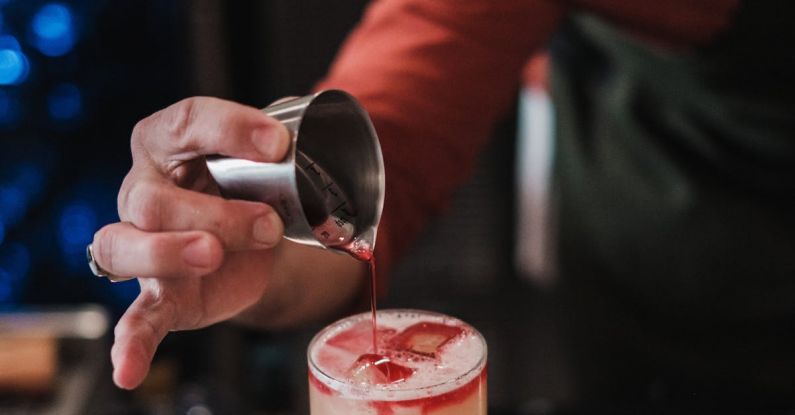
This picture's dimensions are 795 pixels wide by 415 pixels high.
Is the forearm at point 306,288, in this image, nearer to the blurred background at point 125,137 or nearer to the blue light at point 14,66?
the blurred background at point 125,137

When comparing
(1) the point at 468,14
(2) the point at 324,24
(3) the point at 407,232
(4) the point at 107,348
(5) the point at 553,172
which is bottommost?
(4) the point at 107,348

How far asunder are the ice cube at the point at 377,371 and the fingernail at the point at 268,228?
257 millimetres

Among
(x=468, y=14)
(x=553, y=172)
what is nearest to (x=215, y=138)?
(x=468, y=14)

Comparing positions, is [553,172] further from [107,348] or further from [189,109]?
[189,109]

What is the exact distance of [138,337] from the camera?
916 mm

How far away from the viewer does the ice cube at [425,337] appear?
1193mm

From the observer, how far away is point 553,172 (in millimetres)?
2576

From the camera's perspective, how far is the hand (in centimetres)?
90

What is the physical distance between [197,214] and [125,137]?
5.87 ft

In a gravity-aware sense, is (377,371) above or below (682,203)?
above

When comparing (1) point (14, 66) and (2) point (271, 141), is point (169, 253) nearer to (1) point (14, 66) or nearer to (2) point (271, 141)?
(2) point (271, 141)

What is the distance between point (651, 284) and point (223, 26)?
57.8 inches

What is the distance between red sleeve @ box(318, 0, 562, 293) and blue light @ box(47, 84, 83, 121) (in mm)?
1397

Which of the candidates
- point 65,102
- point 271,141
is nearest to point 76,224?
point 65,102
